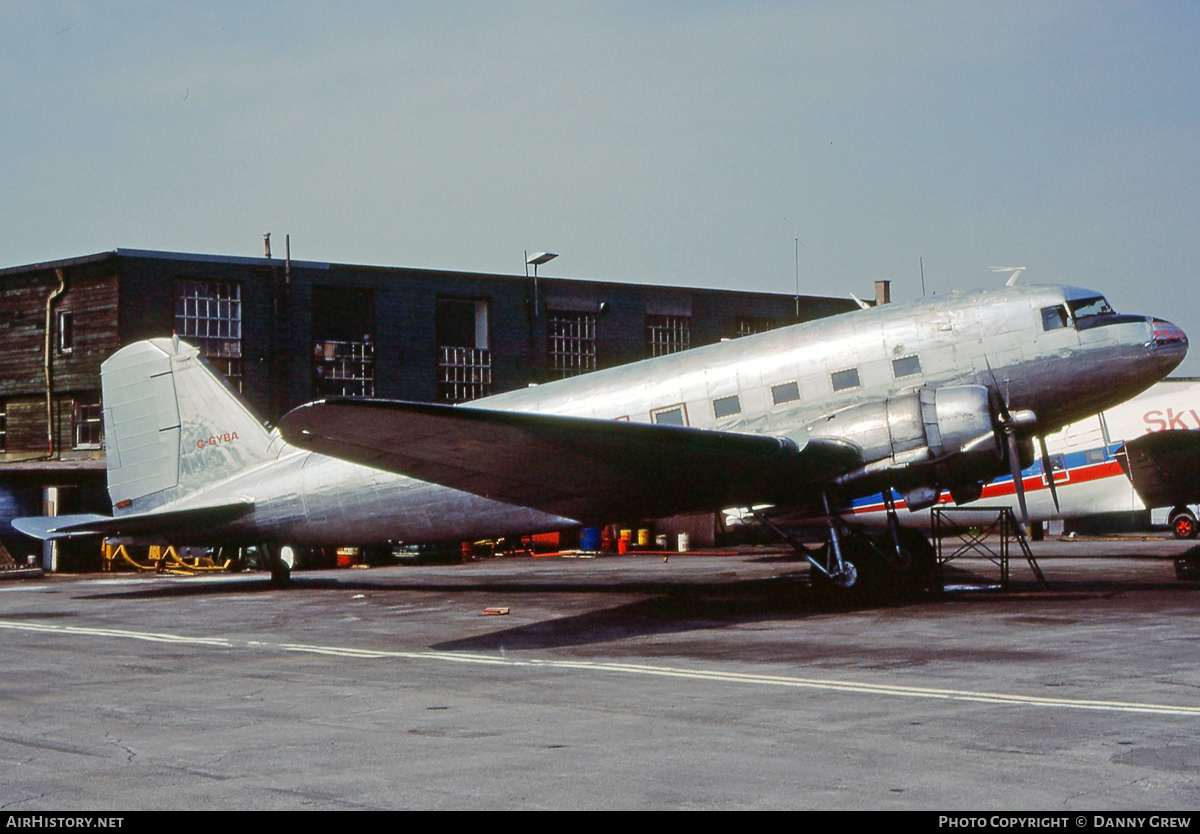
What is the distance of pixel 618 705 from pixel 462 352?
144ft

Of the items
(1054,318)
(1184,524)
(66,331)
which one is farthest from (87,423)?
(1184,524)

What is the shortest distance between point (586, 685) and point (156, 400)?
55.3ft

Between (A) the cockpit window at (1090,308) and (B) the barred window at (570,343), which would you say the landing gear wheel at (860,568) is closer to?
(A) the cockpit window at (1090,308)

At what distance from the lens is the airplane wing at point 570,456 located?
14812mm

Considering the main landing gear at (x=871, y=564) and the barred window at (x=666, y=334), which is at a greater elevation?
the barred window at (x=666, y=334)

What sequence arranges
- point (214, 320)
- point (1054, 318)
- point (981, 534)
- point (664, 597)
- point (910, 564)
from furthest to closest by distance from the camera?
point (214, 320), point (981, 534), point (664, 597), point (910, 564), point (1054, 318)

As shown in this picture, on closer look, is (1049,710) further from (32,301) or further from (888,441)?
(32,301)

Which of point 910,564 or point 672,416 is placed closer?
point 910,564

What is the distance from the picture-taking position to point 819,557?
19844 millimetres

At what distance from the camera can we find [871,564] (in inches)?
764

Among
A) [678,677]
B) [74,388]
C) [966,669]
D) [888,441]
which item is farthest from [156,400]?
[74,388]

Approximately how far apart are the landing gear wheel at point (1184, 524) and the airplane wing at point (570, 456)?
2619 cm

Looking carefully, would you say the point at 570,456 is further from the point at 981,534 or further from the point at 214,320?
the point at 214,320

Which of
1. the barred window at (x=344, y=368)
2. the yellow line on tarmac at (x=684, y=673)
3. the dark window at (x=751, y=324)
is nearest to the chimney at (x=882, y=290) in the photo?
the dark window at (x=751, y=324)
